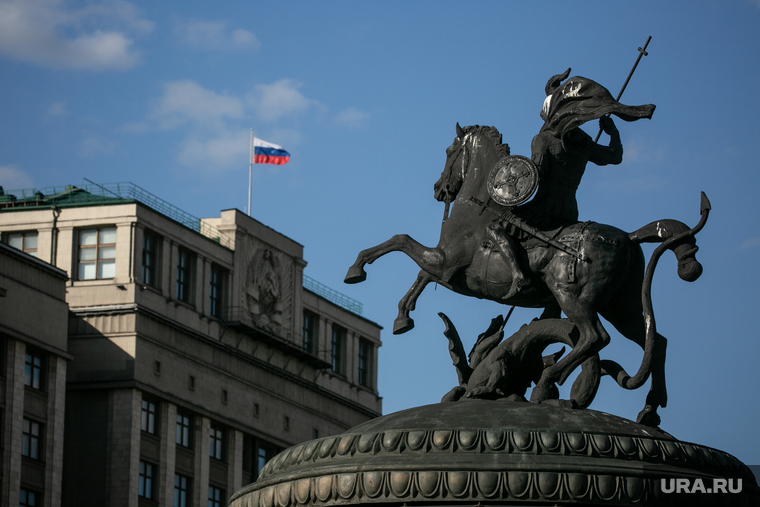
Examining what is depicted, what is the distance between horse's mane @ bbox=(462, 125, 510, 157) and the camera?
1104 centimetres

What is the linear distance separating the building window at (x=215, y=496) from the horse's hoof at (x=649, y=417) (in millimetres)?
69527

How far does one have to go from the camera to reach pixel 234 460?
262ft

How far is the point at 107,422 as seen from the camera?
2827 inches

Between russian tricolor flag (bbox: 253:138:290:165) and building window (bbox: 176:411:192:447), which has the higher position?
russian tricolor flag (bbox: 253:138:290:165)

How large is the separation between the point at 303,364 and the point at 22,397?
1056 inches

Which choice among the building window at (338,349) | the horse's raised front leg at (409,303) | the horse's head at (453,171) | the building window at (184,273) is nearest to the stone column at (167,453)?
the building window at (184,273)

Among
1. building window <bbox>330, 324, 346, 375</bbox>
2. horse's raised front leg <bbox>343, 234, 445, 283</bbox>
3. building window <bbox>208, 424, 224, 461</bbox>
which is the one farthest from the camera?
building window <bbox>330, 324, 346, 375</bbox>

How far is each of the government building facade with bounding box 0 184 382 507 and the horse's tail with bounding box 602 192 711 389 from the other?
5580 centimetres

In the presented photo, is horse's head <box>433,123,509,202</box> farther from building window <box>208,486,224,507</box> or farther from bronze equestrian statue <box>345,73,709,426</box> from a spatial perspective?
building window <box>208,486,224,507</box>

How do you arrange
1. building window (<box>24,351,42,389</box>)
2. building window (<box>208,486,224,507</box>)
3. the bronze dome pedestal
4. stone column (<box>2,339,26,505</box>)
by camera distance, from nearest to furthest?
the bronze dome pedestal < stone column (<box>2,339,26,505</box>) < building window (<box>24,351,42,389</box>) < building window (<box>208,486,224,507</box>)

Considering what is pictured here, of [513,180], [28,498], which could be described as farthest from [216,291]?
[513,180]

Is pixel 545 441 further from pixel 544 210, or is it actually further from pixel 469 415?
pixel 544 210

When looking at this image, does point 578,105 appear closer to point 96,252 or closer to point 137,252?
A: point 137,252

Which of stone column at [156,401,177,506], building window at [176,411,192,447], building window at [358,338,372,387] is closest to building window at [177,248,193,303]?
building window at [176,411,192,447]
